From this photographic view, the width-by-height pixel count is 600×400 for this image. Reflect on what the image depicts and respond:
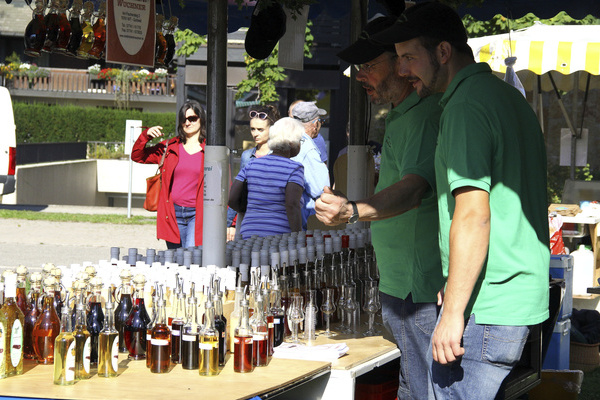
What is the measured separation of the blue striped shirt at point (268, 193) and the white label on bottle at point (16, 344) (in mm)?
2532

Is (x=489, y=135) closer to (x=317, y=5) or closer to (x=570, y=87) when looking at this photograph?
(x=317, y=5)

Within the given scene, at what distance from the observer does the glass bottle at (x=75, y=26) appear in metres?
4.94

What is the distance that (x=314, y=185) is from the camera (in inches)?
254

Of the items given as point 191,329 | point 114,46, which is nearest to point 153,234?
point 114,46

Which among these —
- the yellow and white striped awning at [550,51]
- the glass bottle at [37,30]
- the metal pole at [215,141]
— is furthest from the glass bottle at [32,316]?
the yellow and white striped awning at [550,51]

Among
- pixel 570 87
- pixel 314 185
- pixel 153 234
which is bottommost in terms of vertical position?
pixel 153 234

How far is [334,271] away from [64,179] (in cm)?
1884

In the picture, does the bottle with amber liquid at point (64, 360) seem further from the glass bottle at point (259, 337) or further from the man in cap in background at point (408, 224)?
the man in cap in background at point (408, 224)

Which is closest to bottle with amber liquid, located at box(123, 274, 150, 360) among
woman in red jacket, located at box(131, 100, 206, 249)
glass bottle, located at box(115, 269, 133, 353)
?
glass bottle, located at box(115, 269, 133, 353)

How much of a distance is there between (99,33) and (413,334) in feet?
9.26

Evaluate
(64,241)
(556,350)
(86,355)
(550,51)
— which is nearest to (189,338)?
(86,355)

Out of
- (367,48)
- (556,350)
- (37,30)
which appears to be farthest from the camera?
(556,350)

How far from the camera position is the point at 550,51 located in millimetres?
7883

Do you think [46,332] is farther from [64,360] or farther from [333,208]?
[333,208]
